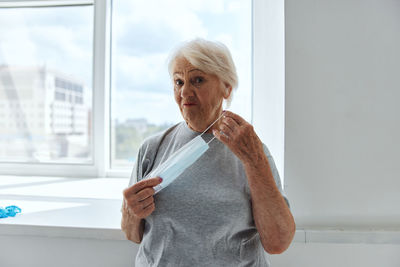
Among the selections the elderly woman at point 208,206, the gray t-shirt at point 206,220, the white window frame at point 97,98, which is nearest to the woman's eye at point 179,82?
the elderly woman at point 208,206

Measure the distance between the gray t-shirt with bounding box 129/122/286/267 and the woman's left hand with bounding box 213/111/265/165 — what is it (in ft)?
0.35

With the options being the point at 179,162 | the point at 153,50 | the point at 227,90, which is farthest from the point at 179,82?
the point at 153,50

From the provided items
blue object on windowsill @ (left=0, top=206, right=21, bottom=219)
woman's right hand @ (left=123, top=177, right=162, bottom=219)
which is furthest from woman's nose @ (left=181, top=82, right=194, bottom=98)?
blue object on windowsill @ (left=0, top=206, right=21, bottom=219)

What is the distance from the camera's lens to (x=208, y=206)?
81 cm

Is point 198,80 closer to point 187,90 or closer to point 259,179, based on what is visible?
point 187,90

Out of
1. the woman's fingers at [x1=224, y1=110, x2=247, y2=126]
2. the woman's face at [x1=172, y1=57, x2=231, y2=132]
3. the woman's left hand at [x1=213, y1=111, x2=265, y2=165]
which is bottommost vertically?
the woman's left hand at [x1=213, y1=111, x2=265, y2=165]

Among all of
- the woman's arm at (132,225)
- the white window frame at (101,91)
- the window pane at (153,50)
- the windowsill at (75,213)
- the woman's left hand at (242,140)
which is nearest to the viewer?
the woman's left hand at (242,140)

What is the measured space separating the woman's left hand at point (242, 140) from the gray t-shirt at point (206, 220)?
0.11 meters

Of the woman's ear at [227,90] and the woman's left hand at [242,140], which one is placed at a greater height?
the woman's ear at [227,90]

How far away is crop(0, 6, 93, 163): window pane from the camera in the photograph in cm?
167

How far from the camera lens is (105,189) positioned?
4.71 ft

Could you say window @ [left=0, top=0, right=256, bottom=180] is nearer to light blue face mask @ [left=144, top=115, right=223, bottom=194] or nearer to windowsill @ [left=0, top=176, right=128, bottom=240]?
windowsill @ [left=0, top=176, right=128, bottom=240]

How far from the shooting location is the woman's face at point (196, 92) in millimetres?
815

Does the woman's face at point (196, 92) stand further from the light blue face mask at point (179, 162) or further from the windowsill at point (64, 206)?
the windowsill at point (64, 206)
